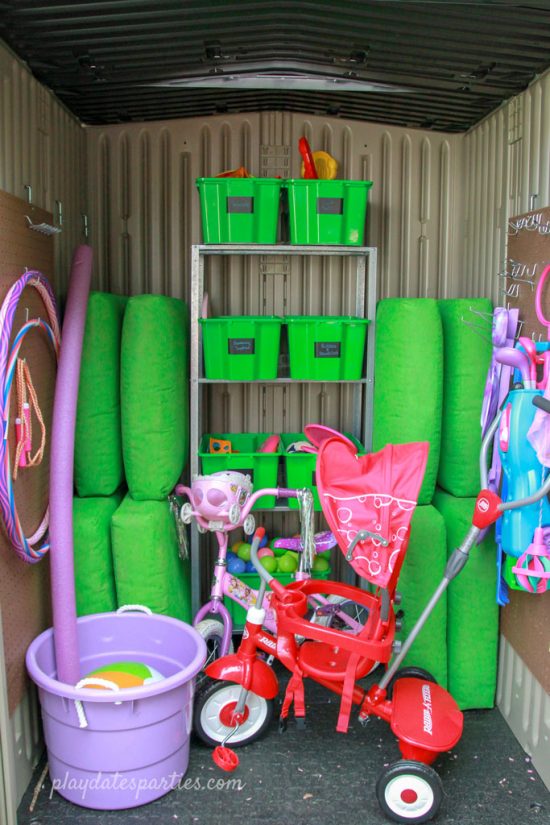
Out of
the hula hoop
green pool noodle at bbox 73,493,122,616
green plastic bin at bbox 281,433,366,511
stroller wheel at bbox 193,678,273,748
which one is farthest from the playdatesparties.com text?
green plastic bin at bbox 281,433,366,511

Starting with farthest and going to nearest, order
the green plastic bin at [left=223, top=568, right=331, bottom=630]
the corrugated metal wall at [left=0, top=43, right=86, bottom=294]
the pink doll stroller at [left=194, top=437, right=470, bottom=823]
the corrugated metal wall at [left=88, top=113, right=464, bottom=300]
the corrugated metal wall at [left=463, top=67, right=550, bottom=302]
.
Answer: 1. the corrugated metal wall at [left=88, top=113, right=464, bottom=300]
2. the green plastic bin at [left=223, top=568, right=331, bottom=630]
3. the corrugated metal wall at [left=463, top=67, right=550, bottom=302]
4. the corrugated metal wall at [left=0, top=43, right=86, bottom=294]
5. the pink doll stroller at [left=194, top=437, right=470, bottom=823]

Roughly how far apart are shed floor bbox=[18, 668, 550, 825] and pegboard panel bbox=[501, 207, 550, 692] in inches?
15.7

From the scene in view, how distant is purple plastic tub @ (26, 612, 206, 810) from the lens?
2.57 metres

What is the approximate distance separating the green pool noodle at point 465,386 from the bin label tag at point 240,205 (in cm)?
103

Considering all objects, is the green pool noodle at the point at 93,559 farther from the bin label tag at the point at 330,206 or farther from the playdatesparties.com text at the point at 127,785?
the bin label tag at the point at 330,206

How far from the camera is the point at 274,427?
420cm

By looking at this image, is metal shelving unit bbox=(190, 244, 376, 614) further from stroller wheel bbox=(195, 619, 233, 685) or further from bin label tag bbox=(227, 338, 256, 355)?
stroller wheel bbox=(195, 619, 233, 685)

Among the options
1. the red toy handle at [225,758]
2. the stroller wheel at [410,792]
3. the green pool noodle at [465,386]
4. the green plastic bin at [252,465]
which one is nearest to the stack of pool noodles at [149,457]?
the green plastic bin at [252,465]

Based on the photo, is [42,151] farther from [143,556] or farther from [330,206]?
[143,556]

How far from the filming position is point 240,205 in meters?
3.45

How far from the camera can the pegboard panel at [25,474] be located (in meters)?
2.62

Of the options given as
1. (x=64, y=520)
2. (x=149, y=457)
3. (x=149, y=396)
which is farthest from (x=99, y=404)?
(x=64, y=520)

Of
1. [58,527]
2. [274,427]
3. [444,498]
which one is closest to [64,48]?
[58,527]

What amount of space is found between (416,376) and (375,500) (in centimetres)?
77
